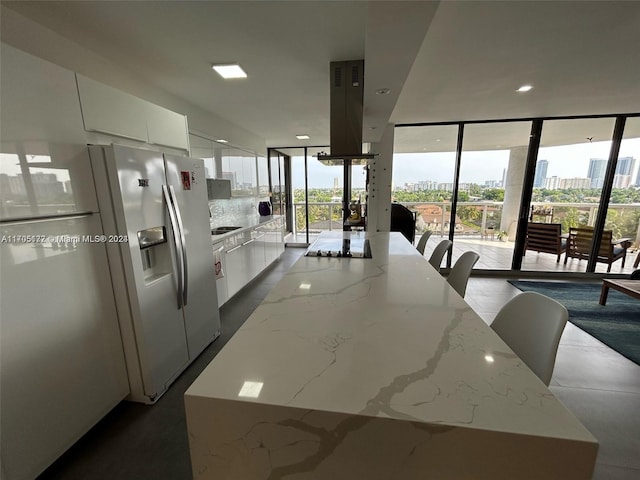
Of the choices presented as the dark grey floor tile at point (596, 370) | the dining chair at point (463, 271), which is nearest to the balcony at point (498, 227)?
the dark grey floor tile at point (596, 370)

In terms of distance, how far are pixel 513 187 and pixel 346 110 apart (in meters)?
3.97

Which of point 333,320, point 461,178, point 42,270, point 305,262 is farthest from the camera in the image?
point 461,178

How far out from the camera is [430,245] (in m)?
5.50

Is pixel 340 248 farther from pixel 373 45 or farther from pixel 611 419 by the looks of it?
pixel 611 419

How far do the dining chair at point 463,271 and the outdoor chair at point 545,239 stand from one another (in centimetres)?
337

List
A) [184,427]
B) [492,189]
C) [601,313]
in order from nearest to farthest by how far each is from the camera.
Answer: [184,427], [601,313], [492,189]

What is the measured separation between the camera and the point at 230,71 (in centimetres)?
223

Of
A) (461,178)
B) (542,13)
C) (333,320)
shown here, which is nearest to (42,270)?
(333,320)

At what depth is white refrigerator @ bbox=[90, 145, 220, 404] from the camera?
1.64 meters

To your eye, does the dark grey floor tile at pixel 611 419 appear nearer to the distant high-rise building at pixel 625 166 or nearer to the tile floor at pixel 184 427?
the tile floor at pixel 184 427

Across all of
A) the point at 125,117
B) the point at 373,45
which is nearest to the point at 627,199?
the point at 373,45

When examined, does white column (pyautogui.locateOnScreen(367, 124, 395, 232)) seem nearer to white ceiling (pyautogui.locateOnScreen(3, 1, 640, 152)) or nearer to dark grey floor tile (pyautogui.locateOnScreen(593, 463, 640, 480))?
white ceiling (pyautogui.locateOnScreen(3, 1, 640, 152))

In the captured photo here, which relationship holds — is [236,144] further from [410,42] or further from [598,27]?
[598,27]

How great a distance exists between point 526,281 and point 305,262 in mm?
4158
